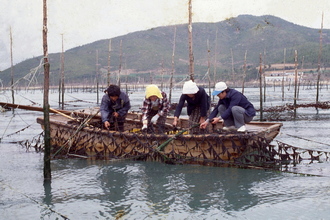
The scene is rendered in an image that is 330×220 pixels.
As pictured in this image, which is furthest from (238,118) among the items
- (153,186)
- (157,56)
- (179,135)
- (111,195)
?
(157,56)

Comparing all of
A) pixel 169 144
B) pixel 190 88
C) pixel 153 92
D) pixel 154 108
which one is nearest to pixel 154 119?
pixel 154 108

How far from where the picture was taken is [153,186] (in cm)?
928

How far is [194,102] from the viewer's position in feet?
36.4

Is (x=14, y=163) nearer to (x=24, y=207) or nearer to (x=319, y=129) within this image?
(x=24, y=207)

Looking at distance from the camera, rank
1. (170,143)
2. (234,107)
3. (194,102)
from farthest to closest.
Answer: (194,102) → (170,143) → (234,107)

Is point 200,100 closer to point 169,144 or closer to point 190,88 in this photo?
point 190,88

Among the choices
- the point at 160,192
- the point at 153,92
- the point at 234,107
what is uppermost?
the point at 153,92

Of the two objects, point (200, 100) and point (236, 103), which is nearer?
point (236, 103)

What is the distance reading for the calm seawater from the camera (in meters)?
7.45

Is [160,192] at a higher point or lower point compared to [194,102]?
lower

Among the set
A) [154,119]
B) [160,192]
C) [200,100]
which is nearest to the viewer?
[160,192]

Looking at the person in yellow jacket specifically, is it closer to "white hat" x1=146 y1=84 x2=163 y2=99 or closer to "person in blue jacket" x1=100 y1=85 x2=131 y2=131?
"white hat" x1=146 y1=84 x2=163 y2=99

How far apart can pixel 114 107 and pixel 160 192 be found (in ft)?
12.3

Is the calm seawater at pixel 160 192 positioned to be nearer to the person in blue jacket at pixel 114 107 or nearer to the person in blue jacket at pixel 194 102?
the person in blue jacket at pixel 114 107
